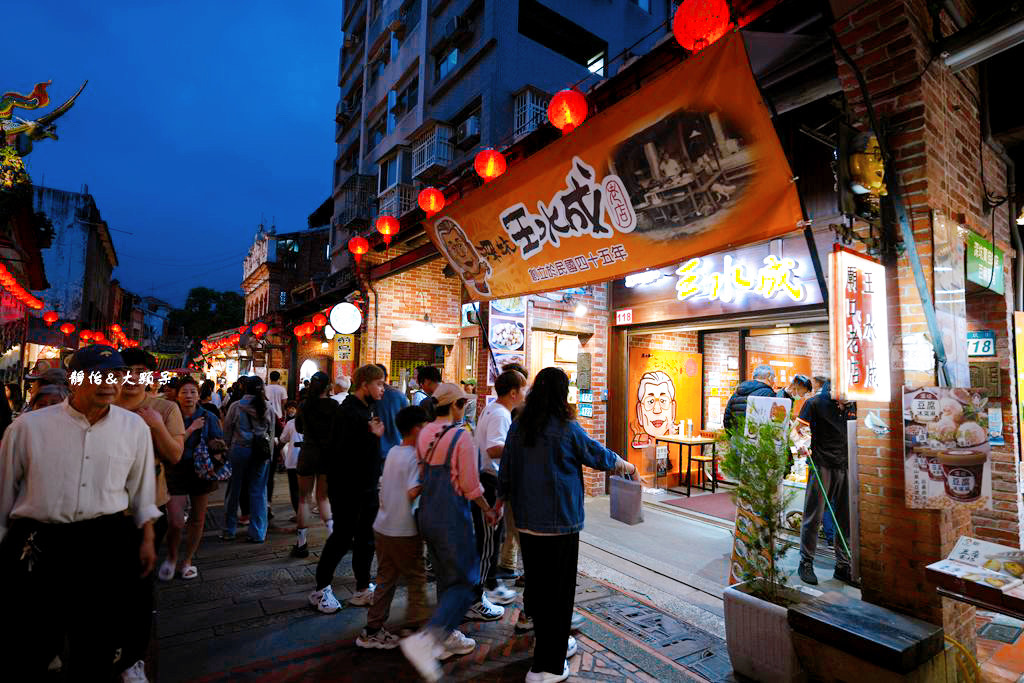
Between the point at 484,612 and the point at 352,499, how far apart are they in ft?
5.00

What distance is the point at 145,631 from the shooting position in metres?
3.28

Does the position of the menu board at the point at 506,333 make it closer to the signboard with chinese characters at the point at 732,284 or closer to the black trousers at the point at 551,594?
the signboard with chinese characters at the point at 732,284

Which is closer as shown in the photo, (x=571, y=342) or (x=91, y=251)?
(x=571, y=342)

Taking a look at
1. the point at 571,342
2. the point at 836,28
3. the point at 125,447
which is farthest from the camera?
the point at 571,342

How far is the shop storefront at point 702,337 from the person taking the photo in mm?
6473

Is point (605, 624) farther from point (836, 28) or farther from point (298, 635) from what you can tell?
point (836, 28)

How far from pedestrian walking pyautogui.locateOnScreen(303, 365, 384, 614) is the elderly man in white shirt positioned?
1632 millimetres

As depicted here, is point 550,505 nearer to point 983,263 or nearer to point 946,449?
point 946,449

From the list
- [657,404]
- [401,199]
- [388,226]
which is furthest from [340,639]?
[401,199]

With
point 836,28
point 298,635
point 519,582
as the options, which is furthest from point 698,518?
point 836,28

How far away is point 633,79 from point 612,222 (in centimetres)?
178

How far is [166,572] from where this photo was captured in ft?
16.5

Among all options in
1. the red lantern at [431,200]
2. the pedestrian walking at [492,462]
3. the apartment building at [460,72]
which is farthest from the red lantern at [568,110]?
the apartment building at [460,72]

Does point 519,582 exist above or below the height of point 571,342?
below
